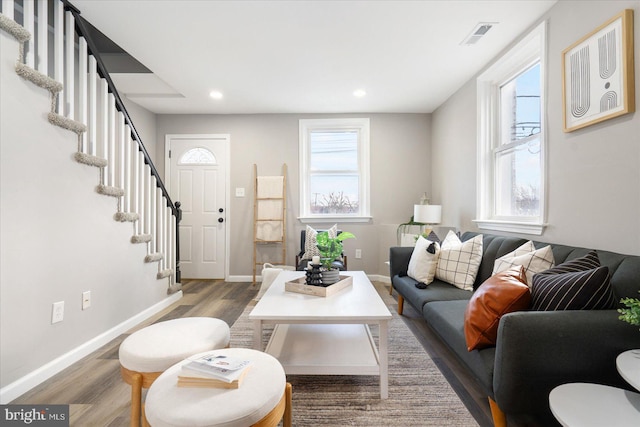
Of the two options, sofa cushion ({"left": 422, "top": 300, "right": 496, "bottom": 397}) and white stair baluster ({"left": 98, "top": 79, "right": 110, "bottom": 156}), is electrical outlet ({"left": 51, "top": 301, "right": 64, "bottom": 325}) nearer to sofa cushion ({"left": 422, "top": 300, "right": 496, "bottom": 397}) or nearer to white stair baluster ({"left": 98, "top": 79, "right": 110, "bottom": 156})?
white stair baluster ({"left": 98, "top": 79, "right": 110, "bottom": 156})

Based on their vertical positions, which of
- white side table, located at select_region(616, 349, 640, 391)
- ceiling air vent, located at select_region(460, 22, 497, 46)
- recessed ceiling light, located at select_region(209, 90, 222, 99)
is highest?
recessed ceiling light, located at select_region(209, 90, 222, 99)

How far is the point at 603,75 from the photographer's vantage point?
1699 millimetres

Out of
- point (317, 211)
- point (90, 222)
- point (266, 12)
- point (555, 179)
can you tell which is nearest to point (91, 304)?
point (90, 222)

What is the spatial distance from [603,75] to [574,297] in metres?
1.33

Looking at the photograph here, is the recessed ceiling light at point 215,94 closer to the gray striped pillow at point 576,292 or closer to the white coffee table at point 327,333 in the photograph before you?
the white coffee table at point 327,333

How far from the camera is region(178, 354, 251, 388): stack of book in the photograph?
3.28 feet

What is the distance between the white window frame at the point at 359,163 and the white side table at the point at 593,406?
3.39 m

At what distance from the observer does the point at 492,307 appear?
1379mm

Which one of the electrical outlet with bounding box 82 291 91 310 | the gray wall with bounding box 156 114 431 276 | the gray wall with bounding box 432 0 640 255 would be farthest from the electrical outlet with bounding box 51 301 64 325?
the gray wall with bounding box 432 0 640 255

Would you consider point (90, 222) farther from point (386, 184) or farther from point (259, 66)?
point (386, 184)

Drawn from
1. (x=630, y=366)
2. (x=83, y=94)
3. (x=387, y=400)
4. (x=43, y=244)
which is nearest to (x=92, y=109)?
(x=83, y=94)

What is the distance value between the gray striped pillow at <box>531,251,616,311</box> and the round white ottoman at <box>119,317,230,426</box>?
1.52 m

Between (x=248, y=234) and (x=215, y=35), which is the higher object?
(x=215, y=35)

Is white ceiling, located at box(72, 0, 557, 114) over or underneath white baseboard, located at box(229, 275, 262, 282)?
over
